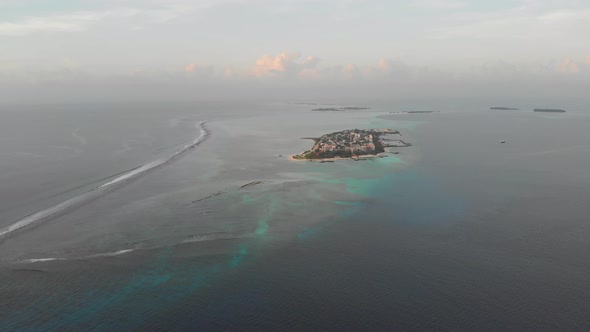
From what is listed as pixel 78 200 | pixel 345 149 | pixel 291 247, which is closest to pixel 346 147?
pixel 345 149

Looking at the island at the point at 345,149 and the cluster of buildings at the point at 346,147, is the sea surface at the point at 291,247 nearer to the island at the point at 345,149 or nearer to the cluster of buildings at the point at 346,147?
the island at the point at 345,149

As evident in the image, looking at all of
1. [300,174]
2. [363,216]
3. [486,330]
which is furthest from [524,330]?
[300,174]

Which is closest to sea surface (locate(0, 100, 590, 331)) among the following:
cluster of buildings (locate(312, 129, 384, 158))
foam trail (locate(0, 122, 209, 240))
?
foam trail (locate(0, 122, 209, 240))

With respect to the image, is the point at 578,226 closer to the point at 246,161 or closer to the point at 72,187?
the point at 246,161

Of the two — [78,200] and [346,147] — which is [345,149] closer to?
[346,147]

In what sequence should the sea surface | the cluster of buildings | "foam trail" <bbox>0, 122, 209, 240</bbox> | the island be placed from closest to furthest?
the sea surface
"foam trail" <bbox>0, 122, 209, 240</bbox>
the island
the cluster of buildings

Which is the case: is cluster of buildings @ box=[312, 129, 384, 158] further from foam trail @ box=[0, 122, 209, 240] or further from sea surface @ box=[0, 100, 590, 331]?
foam trail @ box=[0, 122, 209, 240]

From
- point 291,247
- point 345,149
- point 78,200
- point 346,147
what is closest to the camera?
point 291,247

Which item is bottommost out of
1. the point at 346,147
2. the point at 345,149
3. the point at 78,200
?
the point at 78,200
